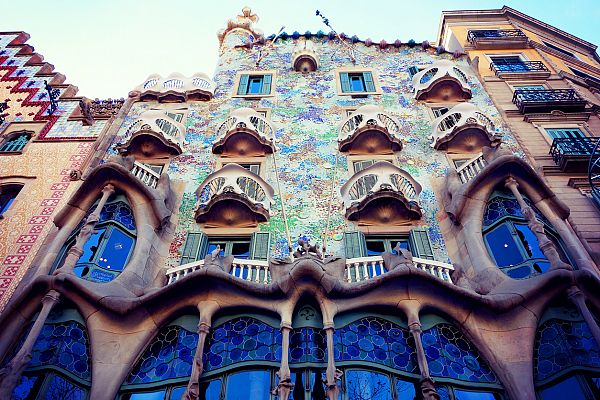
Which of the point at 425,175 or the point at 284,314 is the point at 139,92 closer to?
the point at 425,175

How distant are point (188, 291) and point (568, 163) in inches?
438

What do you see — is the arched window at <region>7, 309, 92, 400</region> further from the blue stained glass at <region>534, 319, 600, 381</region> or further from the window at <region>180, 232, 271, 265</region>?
the blue stained glass at <region>534, 319, 600, 381</region>

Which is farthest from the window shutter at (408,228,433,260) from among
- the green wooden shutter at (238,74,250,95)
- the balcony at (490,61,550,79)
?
the balcony at (490,61,550,79)

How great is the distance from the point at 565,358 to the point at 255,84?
14.6 meters

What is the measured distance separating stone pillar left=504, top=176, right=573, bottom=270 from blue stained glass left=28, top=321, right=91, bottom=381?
9257 millimetres

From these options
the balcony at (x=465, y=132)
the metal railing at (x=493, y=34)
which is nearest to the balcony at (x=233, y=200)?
the balcony at (x=465, y=132)

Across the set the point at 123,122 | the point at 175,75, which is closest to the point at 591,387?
the point at 123,122

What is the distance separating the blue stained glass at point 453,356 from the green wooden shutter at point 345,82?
11.4 m

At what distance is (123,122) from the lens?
58.4ft

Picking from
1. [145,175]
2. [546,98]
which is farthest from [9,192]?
[546,98]

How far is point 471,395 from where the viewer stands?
920 cm

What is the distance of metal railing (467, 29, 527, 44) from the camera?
74.1 feet

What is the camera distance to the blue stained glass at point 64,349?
373 inches

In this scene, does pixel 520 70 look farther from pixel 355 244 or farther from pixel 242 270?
pixel 242 270
